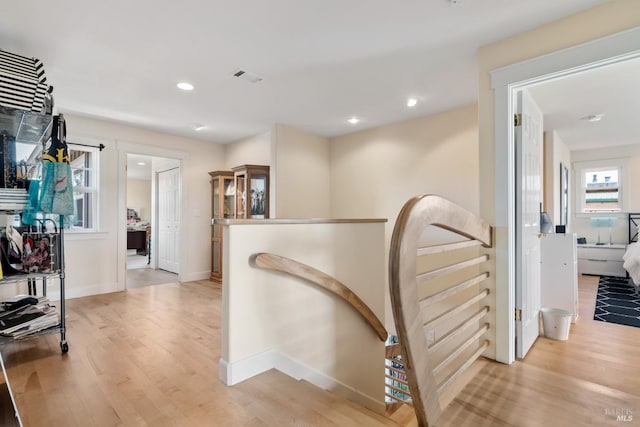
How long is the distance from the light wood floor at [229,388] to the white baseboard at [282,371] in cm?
7

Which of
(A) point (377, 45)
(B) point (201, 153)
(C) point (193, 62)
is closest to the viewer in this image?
(A) point (377, 45)

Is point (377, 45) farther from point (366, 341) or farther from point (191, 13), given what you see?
point (366, 341)

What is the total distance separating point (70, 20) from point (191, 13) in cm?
86

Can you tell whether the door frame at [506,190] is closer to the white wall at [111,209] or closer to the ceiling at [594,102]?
the ceiling at [594,102]

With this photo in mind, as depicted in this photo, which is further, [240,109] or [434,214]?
[240,109]

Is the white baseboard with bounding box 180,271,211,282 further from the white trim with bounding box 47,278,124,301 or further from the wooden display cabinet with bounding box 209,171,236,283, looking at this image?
the white trim with bounding box 47,278,124,301

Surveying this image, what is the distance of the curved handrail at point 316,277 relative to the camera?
6.56 feet

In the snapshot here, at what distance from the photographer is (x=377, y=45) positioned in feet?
8.02

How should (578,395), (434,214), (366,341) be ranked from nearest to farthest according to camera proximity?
(434,214) < (578,395) < (366,341)

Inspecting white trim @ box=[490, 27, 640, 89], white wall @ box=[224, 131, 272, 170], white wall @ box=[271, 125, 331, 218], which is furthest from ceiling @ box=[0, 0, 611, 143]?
white wall @ box=[224, 131, 272, 170]

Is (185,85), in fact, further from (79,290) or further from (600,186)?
(600,186)

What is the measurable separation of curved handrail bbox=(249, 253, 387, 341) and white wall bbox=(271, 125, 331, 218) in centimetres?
222

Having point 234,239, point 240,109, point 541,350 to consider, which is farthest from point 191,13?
point 541,350

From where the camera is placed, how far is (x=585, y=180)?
625 centimetres
